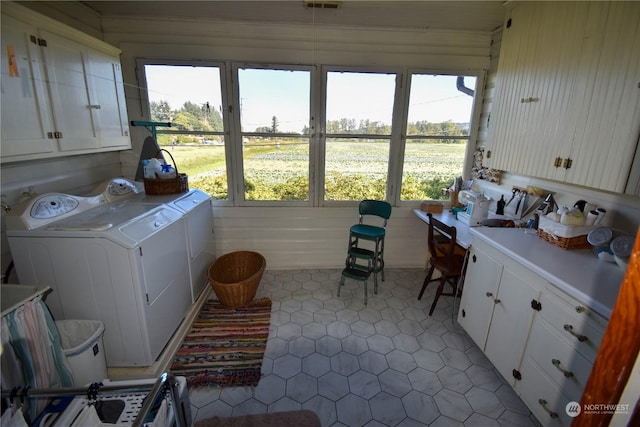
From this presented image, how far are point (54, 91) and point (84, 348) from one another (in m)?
1.54

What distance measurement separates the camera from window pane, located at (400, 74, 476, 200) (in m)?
3.10

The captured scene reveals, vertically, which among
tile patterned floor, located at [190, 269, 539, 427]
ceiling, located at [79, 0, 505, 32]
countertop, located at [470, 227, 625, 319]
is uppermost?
ceiling, located at [79, 0, 505, 32]

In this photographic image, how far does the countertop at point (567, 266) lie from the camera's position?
1.29 meters

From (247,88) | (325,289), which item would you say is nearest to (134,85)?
(247,88)

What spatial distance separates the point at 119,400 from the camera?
4.13 ft

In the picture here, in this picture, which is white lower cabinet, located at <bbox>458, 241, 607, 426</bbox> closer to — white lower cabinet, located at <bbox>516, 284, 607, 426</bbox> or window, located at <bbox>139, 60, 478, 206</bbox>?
white lower cabinet, located at <bbox>516, 284, 607, 426</bbox>

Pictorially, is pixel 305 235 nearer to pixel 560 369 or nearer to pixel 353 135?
pixel 353 135

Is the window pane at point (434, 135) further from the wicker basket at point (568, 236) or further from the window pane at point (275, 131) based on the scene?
the wicker basket at point (568, 236)

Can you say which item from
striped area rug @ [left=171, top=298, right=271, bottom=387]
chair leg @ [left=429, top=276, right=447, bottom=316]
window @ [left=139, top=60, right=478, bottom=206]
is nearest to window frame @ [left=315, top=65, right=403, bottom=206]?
window @ [left=139, top=60, right=478, bottom=206]

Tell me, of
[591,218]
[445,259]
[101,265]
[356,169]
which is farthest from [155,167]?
[591,218]

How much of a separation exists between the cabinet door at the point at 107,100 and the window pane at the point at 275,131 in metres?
1.05

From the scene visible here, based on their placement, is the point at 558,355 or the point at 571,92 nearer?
the point at 558,355

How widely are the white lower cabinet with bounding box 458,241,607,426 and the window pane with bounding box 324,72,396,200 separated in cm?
150

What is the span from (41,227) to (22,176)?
0.51 meters
